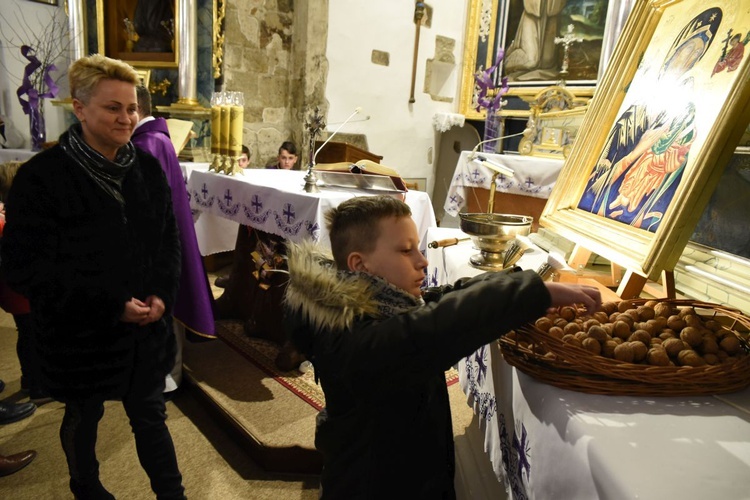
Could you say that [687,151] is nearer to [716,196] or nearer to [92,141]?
[716,196]

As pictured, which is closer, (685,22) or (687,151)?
(687,151)

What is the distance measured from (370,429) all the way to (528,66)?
6831 millimetres

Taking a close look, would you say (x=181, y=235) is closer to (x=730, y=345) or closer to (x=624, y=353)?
(x=624, y=353)

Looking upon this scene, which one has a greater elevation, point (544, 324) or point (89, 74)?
point (89, 74)

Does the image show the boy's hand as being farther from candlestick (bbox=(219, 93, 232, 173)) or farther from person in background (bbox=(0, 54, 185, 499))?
candlestick (bbox=(219, 93, 232, 173))

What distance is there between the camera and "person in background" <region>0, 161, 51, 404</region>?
8.71ft

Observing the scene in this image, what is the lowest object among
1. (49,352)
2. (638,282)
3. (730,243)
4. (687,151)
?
(49,352)

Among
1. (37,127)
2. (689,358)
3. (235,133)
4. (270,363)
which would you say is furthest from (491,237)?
(37,127)

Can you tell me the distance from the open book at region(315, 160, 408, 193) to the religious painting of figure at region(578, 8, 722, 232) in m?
1.25

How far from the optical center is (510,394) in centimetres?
118

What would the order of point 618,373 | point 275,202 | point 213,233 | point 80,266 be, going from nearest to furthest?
point 618,373 → point 80,266 → point 275,202 → point 213,233

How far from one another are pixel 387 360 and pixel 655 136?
113 cm

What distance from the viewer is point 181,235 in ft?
8.37

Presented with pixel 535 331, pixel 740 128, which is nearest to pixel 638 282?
pixel 740 128
